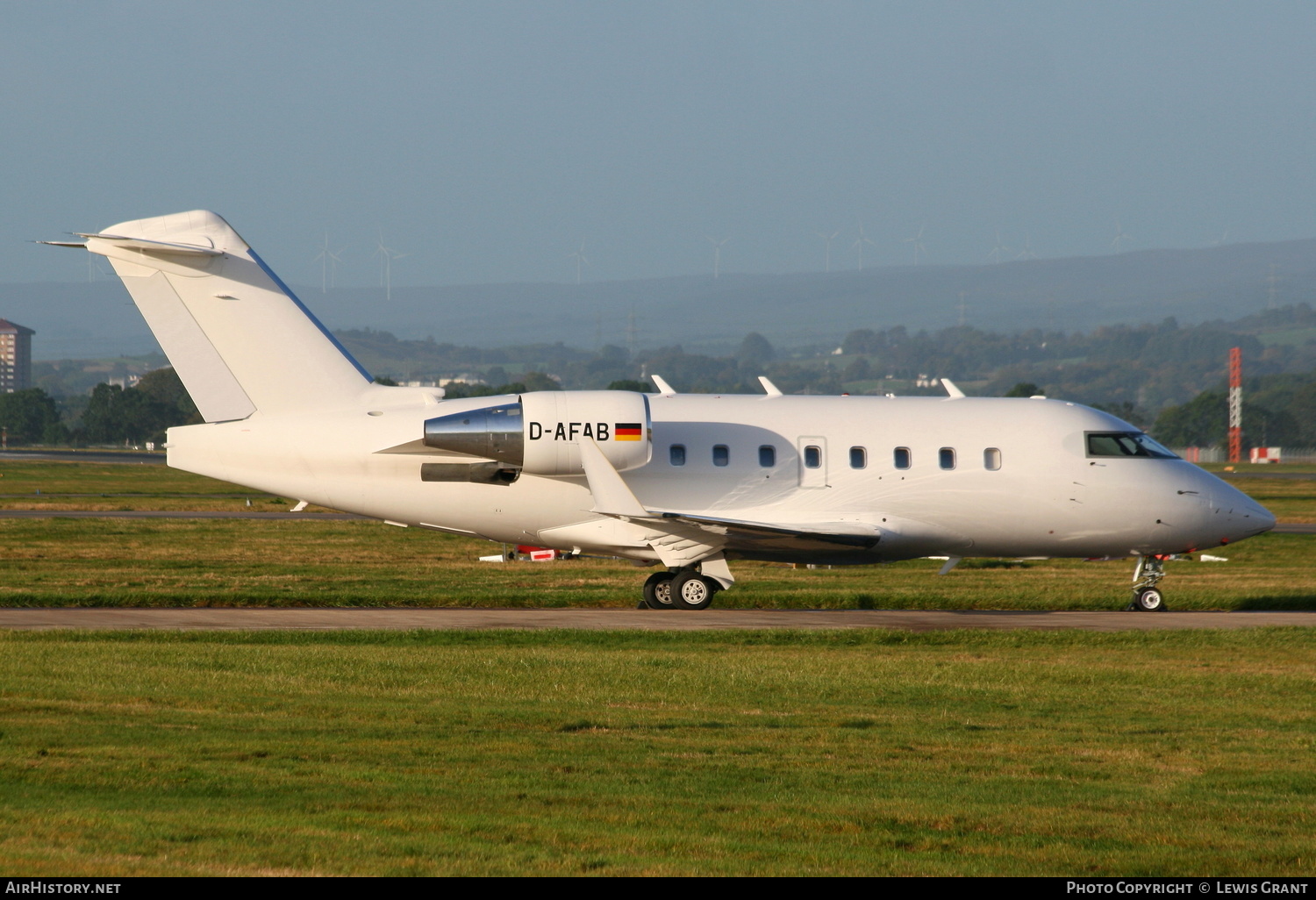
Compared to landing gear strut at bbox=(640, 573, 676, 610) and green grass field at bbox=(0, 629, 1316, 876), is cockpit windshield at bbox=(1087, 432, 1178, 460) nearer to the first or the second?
green grass field at bbox=(0, 629, 1316, 876)

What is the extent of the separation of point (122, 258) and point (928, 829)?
17.9 metres

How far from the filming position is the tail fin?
23297 mm

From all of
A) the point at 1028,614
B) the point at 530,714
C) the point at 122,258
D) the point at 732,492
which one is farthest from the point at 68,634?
the point at 1028,614

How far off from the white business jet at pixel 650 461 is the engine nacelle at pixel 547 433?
0.03m

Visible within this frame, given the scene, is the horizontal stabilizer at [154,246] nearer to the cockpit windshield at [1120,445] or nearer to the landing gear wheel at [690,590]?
the landing gear wheel at [690,590]

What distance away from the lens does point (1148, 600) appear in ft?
84.7

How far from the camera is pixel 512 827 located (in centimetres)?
938

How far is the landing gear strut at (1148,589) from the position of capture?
84.7 feet

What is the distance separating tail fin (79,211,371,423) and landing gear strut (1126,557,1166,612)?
46.6ft

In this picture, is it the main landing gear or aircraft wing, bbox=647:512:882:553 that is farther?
the main landing gear

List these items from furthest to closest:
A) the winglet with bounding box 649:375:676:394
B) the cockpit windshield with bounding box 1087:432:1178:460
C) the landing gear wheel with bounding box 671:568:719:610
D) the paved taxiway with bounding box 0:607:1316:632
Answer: the winglet with bounding box 649:375:676:394 → the cockpit windshield with bounding box 1087:432:1178:460 → the landing gear wheel with bounding box 671:568:719:610 → the paved taxiway with bounding box 0:607:1316:632

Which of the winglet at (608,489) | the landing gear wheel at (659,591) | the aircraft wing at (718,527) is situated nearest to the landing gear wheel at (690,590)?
the landing gear wheel at (659,591)

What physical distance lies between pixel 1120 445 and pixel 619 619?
960 cm

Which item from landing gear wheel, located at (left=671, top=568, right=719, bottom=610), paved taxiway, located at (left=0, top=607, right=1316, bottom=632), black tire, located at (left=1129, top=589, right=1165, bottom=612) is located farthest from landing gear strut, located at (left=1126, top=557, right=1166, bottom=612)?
landing gear wheel, located at (left=671, top=568, right=719, bottom=610)
